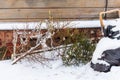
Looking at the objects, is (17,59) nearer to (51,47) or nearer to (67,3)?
(51,47)

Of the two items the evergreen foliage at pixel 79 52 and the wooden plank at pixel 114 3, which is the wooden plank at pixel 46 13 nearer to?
the wooden plank at pixel 114 3

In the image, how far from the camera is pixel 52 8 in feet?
25.5

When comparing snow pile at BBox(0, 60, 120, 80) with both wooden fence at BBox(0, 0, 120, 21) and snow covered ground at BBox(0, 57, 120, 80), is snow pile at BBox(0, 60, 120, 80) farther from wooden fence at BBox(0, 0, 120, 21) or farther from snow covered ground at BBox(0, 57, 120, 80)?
wooden fence at BBox(0, 0, 120, 21)

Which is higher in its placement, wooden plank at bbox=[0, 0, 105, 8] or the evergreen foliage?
wooden plank at bbox=[0, 0, 105, 8]

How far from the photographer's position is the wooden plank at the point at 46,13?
7699 mm

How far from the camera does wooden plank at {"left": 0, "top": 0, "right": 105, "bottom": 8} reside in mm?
7645

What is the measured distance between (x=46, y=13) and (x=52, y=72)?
1.35m

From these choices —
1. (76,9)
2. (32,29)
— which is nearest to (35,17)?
(32,29)

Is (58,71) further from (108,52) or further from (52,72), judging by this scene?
(108,52)

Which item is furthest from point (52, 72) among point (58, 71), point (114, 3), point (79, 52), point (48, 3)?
point (114, 3)

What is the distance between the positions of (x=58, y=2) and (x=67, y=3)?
174mm

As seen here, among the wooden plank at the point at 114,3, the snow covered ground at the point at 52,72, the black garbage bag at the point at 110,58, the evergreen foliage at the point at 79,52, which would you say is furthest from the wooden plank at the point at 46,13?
the black garbage bag at the point at 110,58

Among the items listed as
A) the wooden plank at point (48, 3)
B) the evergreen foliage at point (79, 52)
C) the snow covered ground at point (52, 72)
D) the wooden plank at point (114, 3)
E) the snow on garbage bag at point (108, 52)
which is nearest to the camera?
the snow covered ground at point (52, 72)

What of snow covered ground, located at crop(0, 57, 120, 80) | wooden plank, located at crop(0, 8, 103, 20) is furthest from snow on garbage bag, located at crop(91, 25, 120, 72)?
wooden plank, located at crop(0, 8, 103, 20)
